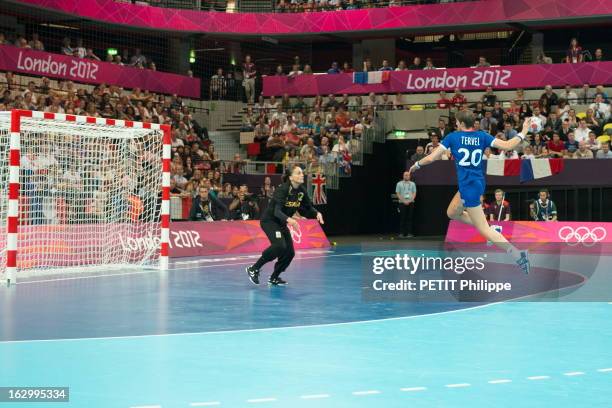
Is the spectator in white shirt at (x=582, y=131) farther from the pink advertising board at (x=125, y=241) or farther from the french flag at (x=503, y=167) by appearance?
the pink advertising board at (x=125, y=241)

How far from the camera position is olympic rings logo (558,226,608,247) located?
2516 cm

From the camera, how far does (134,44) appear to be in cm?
4153

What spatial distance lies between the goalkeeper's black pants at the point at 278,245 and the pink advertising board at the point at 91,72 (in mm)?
19611

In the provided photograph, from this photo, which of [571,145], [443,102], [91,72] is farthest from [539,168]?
[91,72]

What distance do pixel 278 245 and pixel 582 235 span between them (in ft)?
43.2

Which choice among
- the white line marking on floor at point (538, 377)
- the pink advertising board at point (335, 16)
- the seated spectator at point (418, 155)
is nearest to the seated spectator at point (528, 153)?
the seated spectator at point (418, 155)

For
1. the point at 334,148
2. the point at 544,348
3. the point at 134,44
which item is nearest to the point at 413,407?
the point at 544,348

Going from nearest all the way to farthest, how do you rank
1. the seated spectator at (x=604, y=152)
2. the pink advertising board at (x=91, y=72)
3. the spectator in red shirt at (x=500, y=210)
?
the spectator in red shirt at (x=500, y=210) → the seated spectator at (x=604, y=152) → the pink advertising board at (x=91, y=72)

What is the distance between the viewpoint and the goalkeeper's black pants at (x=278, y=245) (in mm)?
15069

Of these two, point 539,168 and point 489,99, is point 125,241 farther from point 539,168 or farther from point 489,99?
point 489,99

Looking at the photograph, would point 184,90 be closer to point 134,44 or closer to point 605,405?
point 134,44

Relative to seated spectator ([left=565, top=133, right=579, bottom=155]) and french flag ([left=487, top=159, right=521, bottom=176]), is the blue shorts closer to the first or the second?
french flag ([left=487, top=159, right=521, bottom=176])

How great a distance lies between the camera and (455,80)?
120ft

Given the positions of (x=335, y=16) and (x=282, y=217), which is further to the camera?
(x=335, y=16)
